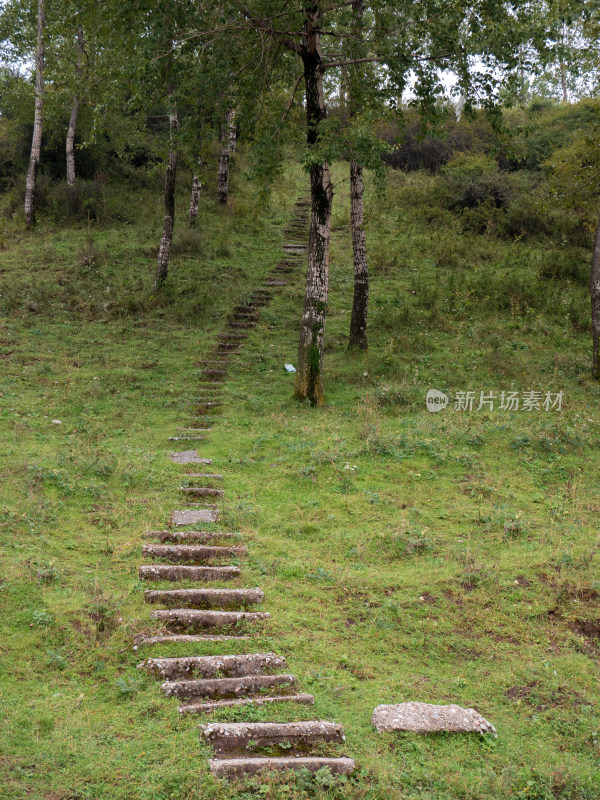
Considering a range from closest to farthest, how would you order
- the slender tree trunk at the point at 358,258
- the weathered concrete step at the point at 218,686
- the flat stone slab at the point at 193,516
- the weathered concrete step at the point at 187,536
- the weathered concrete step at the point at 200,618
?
the weathered concrete step at the point at 218,686, the weathered concrete step at the point at 200,618, the weathered concrete step at the point at 187,536, the flat stone slab at the point at 193,516, the slender tree trunk at the point at 358,258

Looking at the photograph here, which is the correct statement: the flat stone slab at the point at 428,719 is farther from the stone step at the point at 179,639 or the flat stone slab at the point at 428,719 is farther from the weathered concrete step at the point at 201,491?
the weathered concrete step at the point at 201,491

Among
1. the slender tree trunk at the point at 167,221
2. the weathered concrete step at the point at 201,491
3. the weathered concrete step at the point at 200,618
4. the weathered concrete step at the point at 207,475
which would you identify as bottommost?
the weathered concrete step at the point at 200,618

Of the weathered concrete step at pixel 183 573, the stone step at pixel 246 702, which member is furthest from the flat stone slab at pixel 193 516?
the stone step at pixel 246 702

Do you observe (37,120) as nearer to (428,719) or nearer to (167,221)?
(167,221)

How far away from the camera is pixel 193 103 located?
49.4 ft

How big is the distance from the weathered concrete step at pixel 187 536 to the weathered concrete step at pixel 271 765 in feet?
13.4

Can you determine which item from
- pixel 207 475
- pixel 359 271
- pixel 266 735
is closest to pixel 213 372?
pixel 359 271

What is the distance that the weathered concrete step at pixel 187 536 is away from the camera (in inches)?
349

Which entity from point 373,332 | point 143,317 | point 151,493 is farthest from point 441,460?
point 143,317

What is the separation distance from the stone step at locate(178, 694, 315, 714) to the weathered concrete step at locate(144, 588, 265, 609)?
5.53ft

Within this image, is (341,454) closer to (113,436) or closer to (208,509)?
(208,509)

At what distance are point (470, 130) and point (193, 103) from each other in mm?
23650

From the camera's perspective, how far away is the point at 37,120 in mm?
23859

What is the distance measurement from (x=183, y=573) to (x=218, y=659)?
1.84 m
